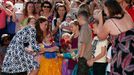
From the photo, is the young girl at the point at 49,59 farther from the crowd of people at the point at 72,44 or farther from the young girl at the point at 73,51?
the young girl at the point at 73,51

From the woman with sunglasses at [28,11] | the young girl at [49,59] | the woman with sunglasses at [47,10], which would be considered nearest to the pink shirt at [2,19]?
the woman with sunglasses at [28,11]

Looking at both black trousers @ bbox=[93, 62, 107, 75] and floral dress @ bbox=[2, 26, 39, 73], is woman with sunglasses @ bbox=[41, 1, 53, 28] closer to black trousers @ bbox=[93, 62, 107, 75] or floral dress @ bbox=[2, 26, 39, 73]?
floral dress @ bbox=[2, 26, 39, 73]

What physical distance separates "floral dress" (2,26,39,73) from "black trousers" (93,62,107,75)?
1.26 metres

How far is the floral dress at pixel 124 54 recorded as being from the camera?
5.11 m

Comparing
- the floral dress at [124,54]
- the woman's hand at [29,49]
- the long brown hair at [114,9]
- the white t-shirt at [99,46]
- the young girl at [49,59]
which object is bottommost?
the young girl at [49,59]

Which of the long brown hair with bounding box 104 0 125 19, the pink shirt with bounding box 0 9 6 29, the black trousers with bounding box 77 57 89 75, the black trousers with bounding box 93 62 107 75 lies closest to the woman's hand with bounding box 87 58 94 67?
the black trousers with bounding box 93 62 107 75

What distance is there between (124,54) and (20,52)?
3418mm

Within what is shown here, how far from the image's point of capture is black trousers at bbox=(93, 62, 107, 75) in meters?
7.52

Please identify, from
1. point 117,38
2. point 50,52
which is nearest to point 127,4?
point 50,52

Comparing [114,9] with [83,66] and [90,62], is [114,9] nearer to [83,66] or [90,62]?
[90,62]

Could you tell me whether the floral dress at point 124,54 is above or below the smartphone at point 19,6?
above

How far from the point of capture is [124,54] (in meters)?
5.18

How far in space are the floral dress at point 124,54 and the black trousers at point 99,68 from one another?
2160mm

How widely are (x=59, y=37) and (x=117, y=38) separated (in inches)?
200
